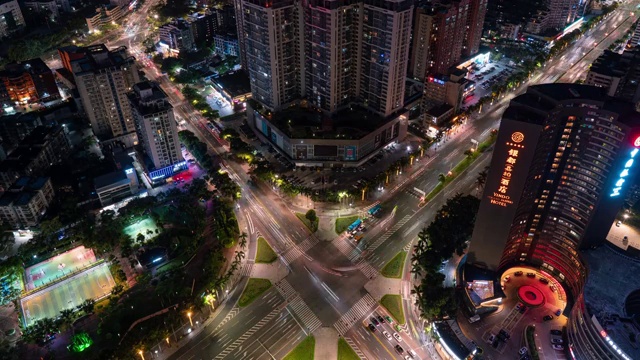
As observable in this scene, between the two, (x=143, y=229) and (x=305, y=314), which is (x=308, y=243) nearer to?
(x=305, y=314)

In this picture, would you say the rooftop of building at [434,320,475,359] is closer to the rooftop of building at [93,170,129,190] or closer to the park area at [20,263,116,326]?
the park area at [20,263,116,326]

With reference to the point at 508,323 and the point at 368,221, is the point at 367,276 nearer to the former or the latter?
the point at 368,221

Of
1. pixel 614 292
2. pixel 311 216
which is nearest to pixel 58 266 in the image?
pixel 311 216

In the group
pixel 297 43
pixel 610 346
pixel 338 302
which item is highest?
pixel 297 43

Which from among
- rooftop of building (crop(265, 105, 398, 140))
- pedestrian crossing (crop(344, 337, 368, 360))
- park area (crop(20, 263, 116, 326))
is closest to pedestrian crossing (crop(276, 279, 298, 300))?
pedestrian crossing (crop(344, 337, 368, 360))

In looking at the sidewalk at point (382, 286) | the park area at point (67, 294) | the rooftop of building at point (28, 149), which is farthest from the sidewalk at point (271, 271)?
the rooftop of building at point (28, 149)

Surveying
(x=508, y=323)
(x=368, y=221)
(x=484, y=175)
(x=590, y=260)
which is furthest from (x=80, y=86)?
(x=590, y=260)
